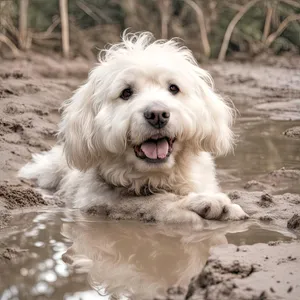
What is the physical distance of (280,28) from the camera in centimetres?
1627

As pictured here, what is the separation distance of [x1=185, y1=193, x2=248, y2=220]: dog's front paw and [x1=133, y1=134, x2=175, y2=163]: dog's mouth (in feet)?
1.42

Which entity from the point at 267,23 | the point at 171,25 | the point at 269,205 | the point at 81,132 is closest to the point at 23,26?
the point at 171,25

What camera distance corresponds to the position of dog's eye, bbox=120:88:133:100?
16.0 ft

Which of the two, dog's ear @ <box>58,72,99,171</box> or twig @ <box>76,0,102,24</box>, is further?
twig @ <box>76,0,102,24</box>

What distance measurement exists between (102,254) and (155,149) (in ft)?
3.69

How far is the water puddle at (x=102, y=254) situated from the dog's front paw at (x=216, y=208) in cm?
8

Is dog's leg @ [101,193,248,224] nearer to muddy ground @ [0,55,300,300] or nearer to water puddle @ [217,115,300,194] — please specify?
muddy ground @ [0,55,300,300]

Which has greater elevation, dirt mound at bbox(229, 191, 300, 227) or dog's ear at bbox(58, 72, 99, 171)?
dog's ear at bbox(58, 72, 99, 171)

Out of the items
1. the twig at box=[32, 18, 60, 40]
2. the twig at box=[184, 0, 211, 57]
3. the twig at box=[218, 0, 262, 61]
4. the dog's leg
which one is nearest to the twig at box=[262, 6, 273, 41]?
the twig at box=[218, 0, 262, 61]

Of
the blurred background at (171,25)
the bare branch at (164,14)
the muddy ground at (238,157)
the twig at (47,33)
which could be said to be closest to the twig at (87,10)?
the blurred background at (171,25)

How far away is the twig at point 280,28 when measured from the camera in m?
16.1

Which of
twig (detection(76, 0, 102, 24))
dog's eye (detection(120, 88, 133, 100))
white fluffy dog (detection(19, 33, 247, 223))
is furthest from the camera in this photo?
twig (detection(76, 0, 102, 24))

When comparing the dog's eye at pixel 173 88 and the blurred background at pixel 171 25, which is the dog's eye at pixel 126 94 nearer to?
the dog's eye at pixel 173 88

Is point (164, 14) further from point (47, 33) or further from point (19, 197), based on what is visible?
point (19, 197)
